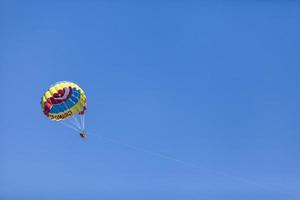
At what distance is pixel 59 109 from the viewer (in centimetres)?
12369

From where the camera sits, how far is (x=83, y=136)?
12506 cm

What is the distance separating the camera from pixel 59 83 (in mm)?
124125

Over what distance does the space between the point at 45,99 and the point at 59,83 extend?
2.70 m

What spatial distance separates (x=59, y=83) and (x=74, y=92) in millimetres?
2137

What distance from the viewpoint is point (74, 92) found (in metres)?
124

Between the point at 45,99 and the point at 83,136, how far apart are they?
6.66m

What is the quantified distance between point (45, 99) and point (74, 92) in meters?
3.67

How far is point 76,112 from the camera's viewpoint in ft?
411

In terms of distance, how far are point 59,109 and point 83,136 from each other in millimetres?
4587

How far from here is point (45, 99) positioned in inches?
4850

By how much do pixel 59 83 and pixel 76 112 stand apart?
13.8ft

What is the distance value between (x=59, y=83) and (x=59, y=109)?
10.5ft

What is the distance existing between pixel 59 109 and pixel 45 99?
2112 millimetres
